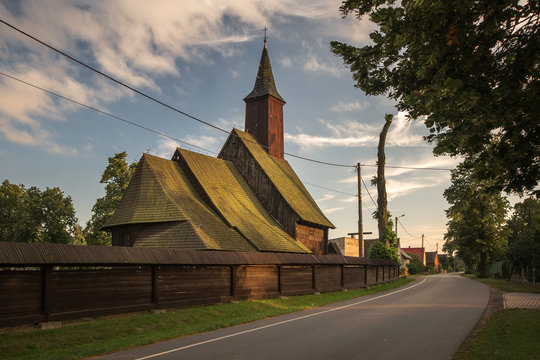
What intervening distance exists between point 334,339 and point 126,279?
780cm

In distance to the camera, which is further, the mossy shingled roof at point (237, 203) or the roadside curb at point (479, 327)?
the mossy shingled roof at point (237, 203)

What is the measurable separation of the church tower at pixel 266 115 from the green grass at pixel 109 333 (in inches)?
1206

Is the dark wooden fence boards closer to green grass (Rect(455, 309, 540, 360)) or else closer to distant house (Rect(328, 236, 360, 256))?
green grass (Rect(455, 309, 540, 360))

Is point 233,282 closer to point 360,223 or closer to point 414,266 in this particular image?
point 360,223

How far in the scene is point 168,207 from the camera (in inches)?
1152

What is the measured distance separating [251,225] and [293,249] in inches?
151

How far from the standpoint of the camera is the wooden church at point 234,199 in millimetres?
28703

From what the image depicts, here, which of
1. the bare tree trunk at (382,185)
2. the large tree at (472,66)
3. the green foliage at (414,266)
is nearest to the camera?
the large tree at (472,66)

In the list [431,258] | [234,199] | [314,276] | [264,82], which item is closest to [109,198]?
[234,199]

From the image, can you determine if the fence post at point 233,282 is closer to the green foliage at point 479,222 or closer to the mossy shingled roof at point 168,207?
the mossy shingled roof at point 168,207

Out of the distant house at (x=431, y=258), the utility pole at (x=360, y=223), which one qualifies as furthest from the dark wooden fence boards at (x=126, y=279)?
the distant house at (x=431, y=258)

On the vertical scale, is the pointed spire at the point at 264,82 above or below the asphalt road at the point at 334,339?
above

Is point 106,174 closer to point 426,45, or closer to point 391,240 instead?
point 391,240

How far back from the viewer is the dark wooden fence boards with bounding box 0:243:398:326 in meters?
11.8
